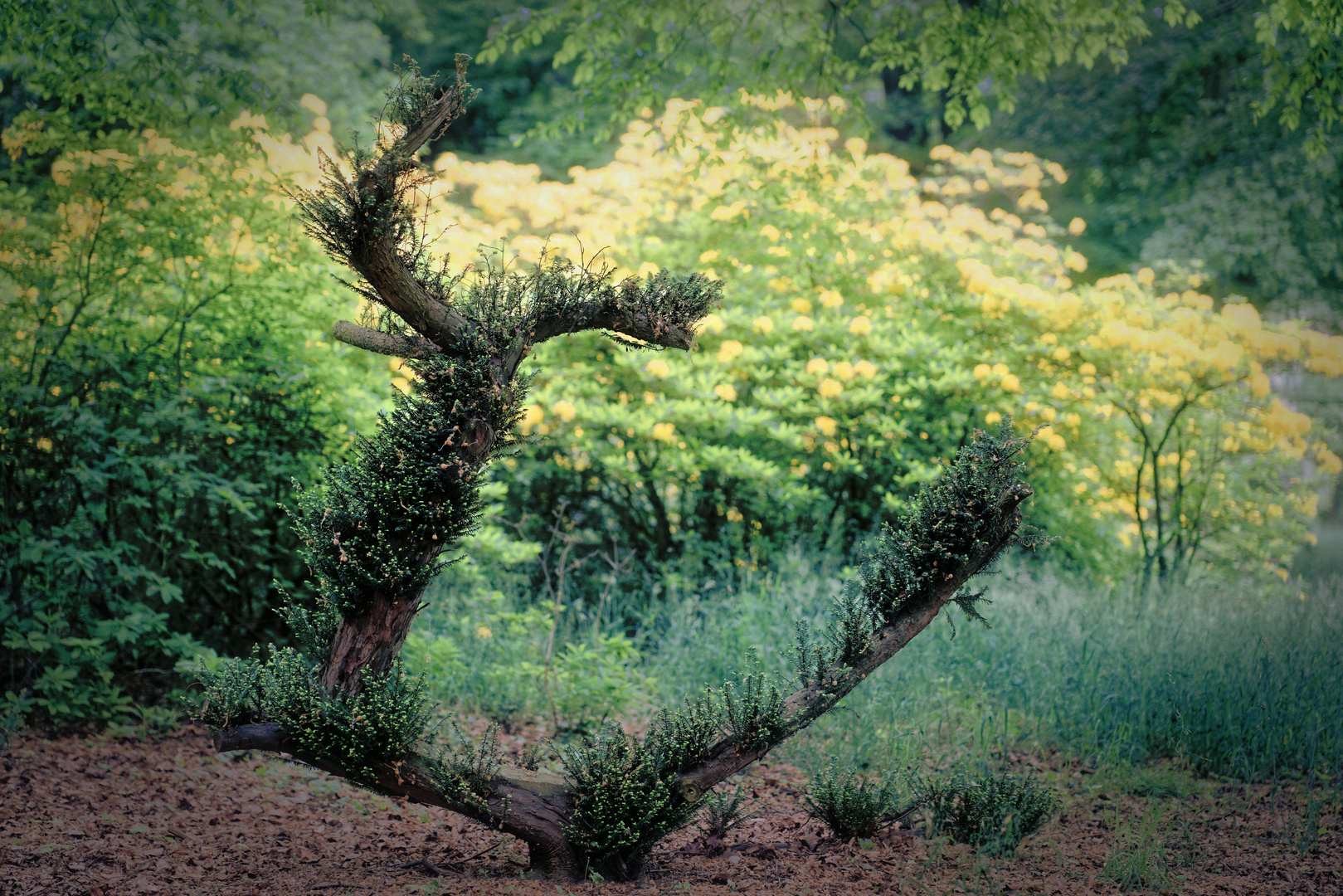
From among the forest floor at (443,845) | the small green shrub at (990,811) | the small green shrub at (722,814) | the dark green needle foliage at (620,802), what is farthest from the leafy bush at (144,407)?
the small green shrub at (990,811)

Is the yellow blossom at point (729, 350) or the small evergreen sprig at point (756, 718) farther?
the yellow blossom at point (729, 350)

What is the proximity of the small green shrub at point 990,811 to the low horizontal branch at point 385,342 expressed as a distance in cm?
226

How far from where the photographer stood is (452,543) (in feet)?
8.38

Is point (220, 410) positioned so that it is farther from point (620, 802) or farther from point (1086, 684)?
point (1086, 684)

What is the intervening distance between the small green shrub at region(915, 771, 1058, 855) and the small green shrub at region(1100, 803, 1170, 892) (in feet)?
0.78

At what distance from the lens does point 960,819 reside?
3012 mm

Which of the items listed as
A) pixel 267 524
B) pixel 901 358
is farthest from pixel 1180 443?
pixel 267 524

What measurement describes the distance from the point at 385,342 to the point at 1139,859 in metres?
2.86

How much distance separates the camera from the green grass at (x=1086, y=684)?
3.73 meters

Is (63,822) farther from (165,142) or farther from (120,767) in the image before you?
(165,142)

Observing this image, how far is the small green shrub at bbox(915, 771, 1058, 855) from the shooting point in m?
2.92

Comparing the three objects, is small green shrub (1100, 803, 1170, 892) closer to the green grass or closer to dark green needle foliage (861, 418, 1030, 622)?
the green grass

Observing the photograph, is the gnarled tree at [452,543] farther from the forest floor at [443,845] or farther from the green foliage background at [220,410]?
the green foliage background at [220,410]

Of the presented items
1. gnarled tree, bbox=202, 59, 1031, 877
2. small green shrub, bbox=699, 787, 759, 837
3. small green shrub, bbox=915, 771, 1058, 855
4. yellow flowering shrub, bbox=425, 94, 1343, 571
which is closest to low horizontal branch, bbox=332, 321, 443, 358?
gnarled tree, bbox=202, 59, 1031, 877
